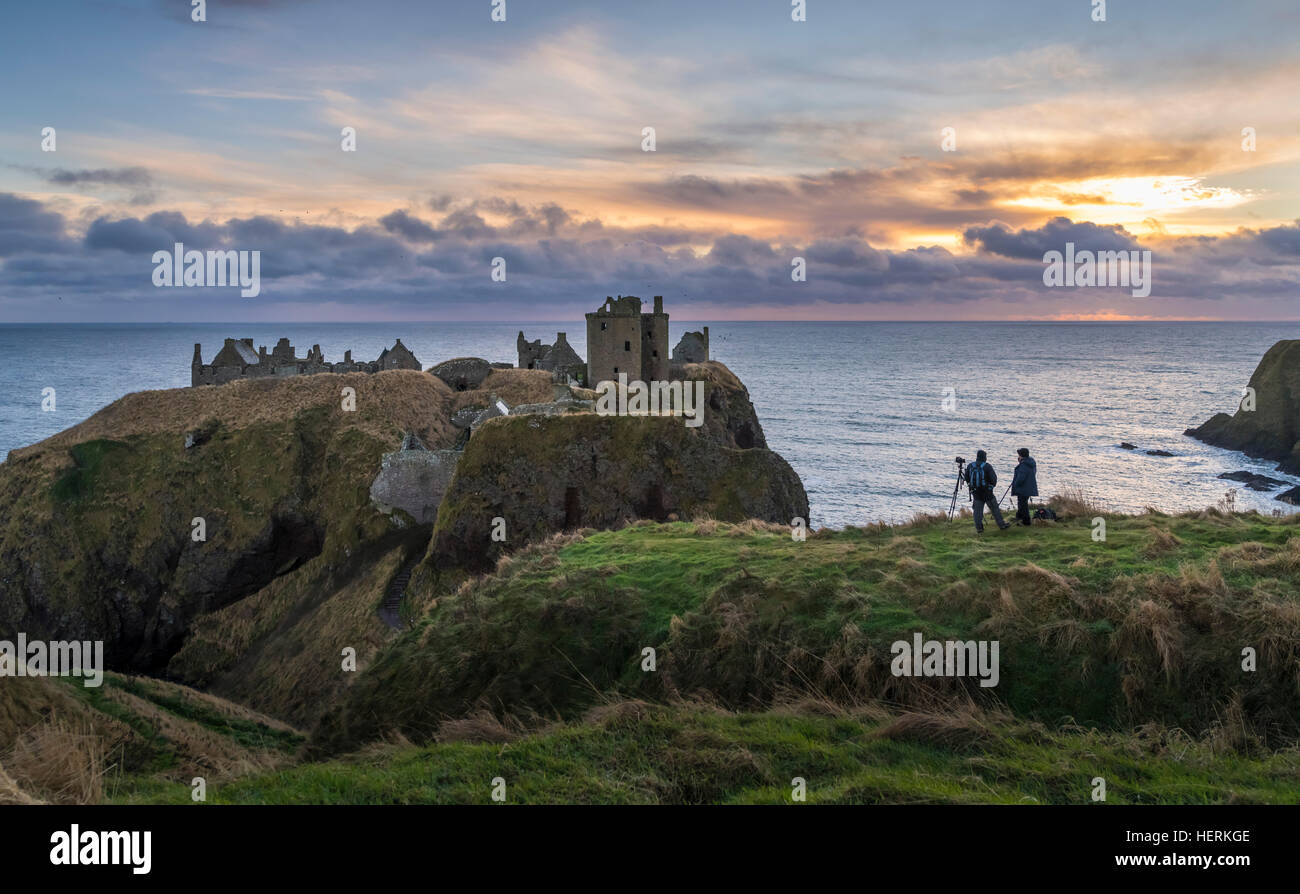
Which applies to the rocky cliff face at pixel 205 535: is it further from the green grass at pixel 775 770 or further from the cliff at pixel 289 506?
the green grass at pixel 775 770

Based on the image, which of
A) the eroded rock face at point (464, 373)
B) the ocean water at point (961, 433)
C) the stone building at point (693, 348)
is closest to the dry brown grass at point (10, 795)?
the ocean water at point (961, 433)

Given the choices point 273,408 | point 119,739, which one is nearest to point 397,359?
point 273,408

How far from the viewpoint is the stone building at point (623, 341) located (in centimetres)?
6569

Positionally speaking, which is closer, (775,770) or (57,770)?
(57,770)

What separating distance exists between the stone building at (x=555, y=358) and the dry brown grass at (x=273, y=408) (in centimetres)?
1178

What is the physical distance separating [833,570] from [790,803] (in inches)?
340

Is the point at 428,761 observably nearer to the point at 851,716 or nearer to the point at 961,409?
the point at 851,716

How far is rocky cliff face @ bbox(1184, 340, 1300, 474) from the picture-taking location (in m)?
94.3

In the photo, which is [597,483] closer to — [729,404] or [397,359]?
[729,404]

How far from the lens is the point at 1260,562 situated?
15.4 metres

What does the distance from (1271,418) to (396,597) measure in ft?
341

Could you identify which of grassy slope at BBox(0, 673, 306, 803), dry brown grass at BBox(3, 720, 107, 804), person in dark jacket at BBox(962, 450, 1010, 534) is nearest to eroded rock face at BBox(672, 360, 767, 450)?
person in dark jacket at BBox(962, 450, 1010, 534)

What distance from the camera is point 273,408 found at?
57.2 m
